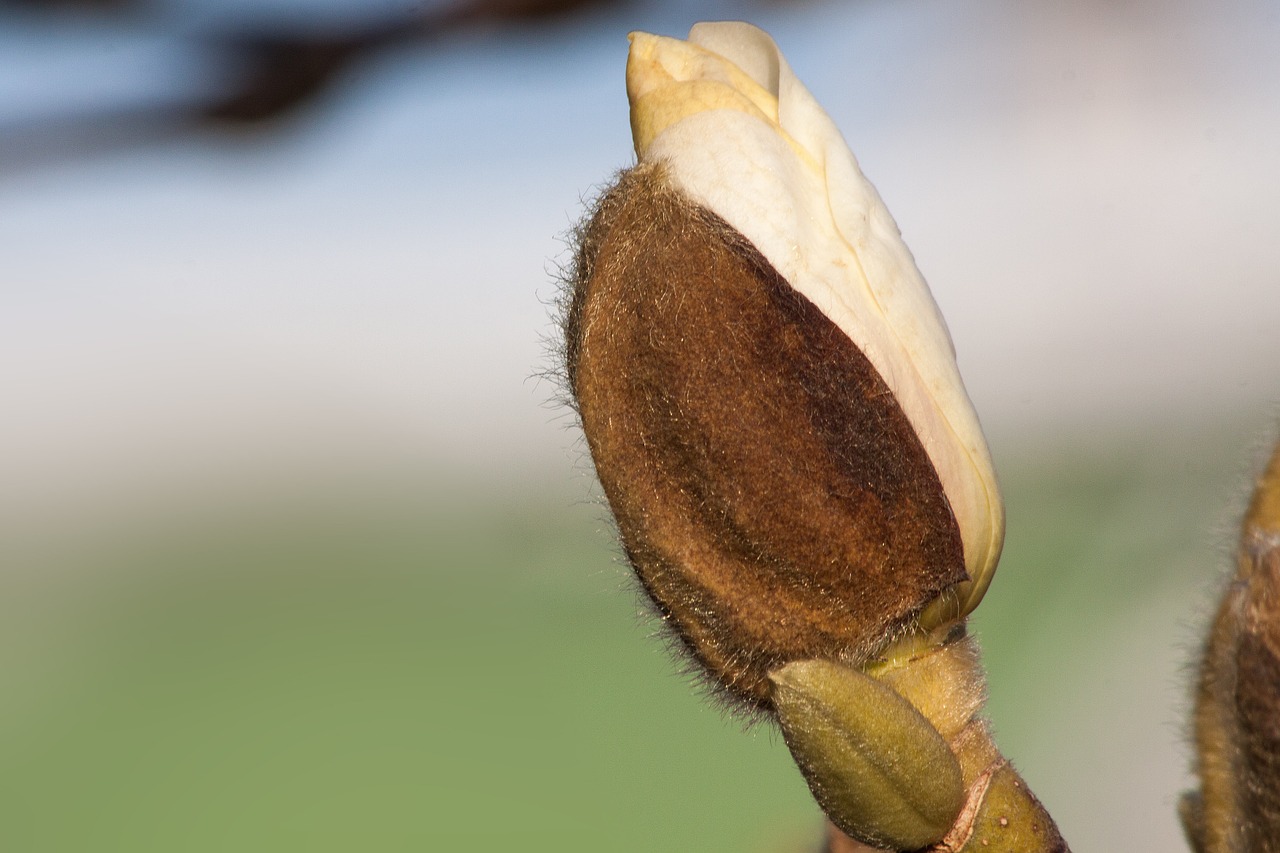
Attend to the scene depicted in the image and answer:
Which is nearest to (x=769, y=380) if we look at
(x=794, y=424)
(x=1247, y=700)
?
(x=794, y=424)

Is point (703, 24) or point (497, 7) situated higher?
point (497, 7)

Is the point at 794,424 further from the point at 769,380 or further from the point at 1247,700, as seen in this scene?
the point at 1247,700

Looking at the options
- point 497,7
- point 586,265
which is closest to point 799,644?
point 586,265

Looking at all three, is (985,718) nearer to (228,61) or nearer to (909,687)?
(909,687)

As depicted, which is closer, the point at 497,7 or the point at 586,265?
the point at 586,265

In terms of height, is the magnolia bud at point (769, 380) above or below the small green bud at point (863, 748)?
above
